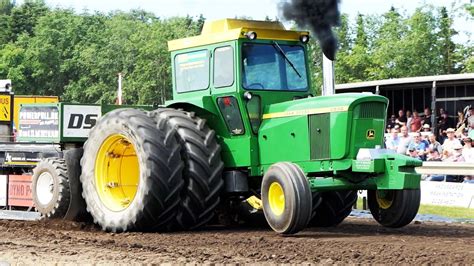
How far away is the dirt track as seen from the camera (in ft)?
28.3

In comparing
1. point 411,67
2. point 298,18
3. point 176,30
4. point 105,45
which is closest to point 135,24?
point 105,45

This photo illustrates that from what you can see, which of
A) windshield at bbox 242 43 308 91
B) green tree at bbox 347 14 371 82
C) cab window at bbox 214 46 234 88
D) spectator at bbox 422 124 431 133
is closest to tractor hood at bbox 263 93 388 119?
windshield at bbox 242 43 308 91

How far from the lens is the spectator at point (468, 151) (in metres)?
18.2

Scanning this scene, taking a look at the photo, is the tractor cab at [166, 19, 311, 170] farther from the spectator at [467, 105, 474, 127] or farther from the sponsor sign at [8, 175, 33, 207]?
the spectator at [467, 105, 474, 127]

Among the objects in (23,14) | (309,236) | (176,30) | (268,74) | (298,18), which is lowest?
(309,236)

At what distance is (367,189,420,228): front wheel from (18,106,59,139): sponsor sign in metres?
5.02

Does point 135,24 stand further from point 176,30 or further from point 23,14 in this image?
point 23,14

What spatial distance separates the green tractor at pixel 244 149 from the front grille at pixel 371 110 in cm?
1

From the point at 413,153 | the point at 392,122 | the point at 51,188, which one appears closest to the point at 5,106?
the point at 51,188

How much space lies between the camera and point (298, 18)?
12.6 metres

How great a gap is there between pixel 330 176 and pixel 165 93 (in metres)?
36.5

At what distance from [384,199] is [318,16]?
2.75 m

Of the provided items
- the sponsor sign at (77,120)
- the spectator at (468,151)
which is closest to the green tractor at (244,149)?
the sponsor sign at (77,120)

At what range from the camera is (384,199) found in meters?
11.8
